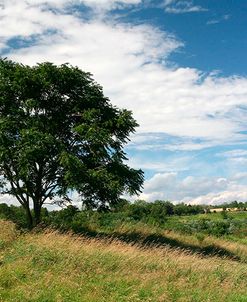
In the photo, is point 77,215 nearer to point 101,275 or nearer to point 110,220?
point 110,220

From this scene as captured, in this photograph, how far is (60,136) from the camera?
88.5 feet

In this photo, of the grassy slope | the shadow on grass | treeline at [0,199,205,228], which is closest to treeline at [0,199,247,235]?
treeline at [0,199,205,228]

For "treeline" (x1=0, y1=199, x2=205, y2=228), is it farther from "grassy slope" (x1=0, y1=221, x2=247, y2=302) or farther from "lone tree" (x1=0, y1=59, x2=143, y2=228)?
"grassy slope" (x1=0, y1=221, x2=247, y2=302)

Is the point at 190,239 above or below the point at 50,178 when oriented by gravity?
below

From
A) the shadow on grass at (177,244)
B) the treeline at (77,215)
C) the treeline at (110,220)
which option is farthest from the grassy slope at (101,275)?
the treeline at (77,215)

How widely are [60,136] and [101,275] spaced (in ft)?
48.0

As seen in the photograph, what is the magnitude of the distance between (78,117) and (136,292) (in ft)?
53.7

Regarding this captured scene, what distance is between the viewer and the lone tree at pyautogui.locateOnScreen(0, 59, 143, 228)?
2371 centimetres

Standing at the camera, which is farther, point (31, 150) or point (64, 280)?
point (31, 150)

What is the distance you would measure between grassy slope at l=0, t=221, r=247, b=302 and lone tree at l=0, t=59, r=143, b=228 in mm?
5954

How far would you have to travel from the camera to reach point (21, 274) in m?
12.6

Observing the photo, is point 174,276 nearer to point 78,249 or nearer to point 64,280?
point 78,249

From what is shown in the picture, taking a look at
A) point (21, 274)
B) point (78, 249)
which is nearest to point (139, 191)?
point (78, 249)

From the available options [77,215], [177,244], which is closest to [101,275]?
[177,244]
